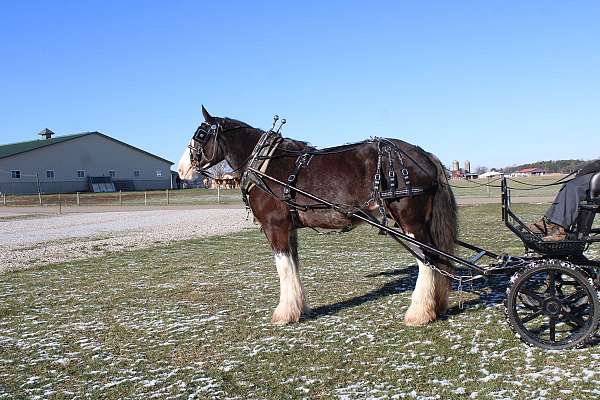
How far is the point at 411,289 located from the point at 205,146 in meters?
3.78

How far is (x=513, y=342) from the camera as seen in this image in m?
5.49

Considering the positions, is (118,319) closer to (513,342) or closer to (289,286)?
(289,286)

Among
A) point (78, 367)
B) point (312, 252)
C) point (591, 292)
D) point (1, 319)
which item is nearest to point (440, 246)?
point (591, 292)

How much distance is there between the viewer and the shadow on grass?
7043 mm

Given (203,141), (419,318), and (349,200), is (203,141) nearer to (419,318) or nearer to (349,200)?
(349,200)

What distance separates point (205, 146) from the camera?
280 inches

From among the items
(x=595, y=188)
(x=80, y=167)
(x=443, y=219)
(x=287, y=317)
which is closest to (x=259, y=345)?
(x=287, y=317)

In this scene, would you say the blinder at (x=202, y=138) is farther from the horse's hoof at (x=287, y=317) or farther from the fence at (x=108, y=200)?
the fence at (x=108, y=200)

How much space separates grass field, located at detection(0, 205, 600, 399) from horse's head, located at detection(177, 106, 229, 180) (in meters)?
2.03

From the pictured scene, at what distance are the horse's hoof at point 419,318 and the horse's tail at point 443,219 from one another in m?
0.76

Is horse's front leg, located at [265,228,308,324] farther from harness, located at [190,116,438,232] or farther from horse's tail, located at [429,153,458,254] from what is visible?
horse's tail, located at [429,153,458,254]

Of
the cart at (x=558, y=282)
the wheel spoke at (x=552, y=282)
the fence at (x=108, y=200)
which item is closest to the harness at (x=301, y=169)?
the cart at (x=558, y=282)

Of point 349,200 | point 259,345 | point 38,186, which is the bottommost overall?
point 259,345

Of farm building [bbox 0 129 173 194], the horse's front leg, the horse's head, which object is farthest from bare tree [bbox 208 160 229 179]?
farm building [bbox 0 129 173 194]
